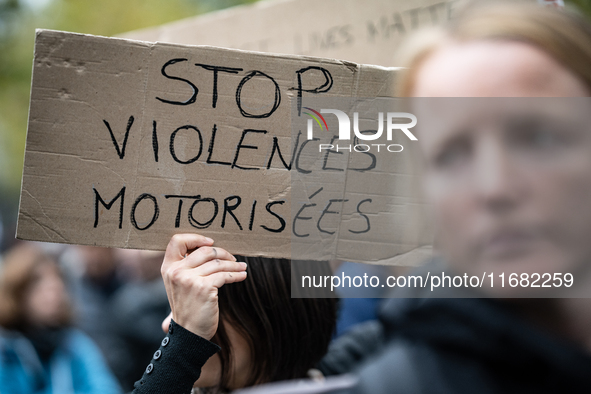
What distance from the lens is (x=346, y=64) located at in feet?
4.12

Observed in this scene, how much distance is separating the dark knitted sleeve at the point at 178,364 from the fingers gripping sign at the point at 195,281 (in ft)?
0.09

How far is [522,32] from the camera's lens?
65 centimetres

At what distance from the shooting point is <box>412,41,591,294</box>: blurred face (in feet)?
1.90

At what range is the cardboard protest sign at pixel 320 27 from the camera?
2051mm

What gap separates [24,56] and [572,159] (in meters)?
11.0

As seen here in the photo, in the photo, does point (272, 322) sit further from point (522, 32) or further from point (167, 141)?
point (522, 32)

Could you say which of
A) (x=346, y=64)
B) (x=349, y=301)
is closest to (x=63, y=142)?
(x=346, y=64)

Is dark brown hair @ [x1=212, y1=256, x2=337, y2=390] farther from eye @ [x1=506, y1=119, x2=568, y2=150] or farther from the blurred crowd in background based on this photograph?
the blurred crowd in background

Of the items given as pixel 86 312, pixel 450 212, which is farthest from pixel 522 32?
pixel 86 312

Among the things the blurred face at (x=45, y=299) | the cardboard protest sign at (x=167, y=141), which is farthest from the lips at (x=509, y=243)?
the blurred face at (x=45, y=299)

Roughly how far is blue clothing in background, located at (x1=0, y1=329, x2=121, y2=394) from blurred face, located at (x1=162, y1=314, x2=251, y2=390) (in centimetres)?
132

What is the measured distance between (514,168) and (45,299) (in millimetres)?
2555

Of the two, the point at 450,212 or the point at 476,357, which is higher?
the point at 450,212

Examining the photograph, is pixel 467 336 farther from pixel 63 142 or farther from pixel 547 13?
pixel 63 142
